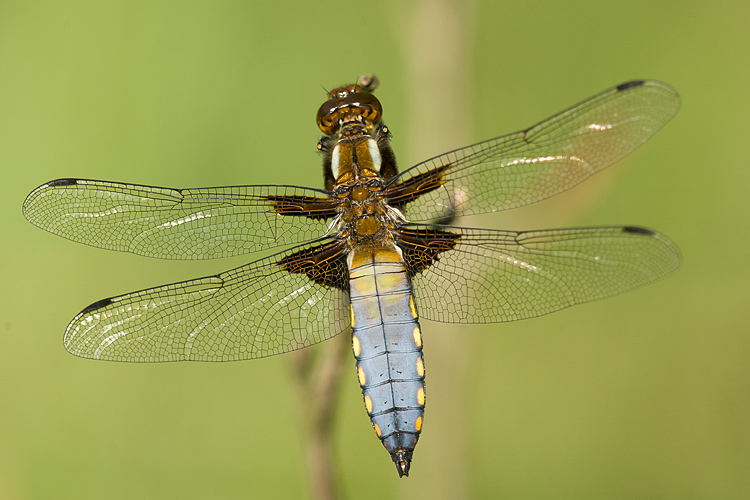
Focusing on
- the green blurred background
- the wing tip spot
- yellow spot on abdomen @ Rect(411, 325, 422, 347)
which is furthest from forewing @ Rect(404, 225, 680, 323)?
the green blurred background

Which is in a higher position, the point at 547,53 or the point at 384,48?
the point at 384,48

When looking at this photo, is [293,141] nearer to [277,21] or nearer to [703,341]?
[277,21]

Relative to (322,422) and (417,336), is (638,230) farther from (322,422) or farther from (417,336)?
(322,422)

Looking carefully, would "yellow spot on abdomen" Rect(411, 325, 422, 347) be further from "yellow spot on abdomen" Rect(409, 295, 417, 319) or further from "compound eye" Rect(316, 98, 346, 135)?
"compound eye" Rect(316, 98, 346, 135)

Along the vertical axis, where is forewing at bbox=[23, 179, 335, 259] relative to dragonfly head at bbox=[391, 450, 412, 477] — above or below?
above

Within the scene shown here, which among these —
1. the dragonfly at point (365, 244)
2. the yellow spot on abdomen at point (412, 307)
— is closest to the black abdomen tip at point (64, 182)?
the dragonfly at point (365, 244)

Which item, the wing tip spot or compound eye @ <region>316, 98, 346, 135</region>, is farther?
compound eye @ <region>316, 98, 346, 135</region>

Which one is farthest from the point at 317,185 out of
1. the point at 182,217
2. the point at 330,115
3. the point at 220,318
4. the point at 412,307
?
the point at 412,307

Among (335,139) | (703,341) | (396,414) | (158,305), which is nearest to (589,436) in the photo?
(703,341)
